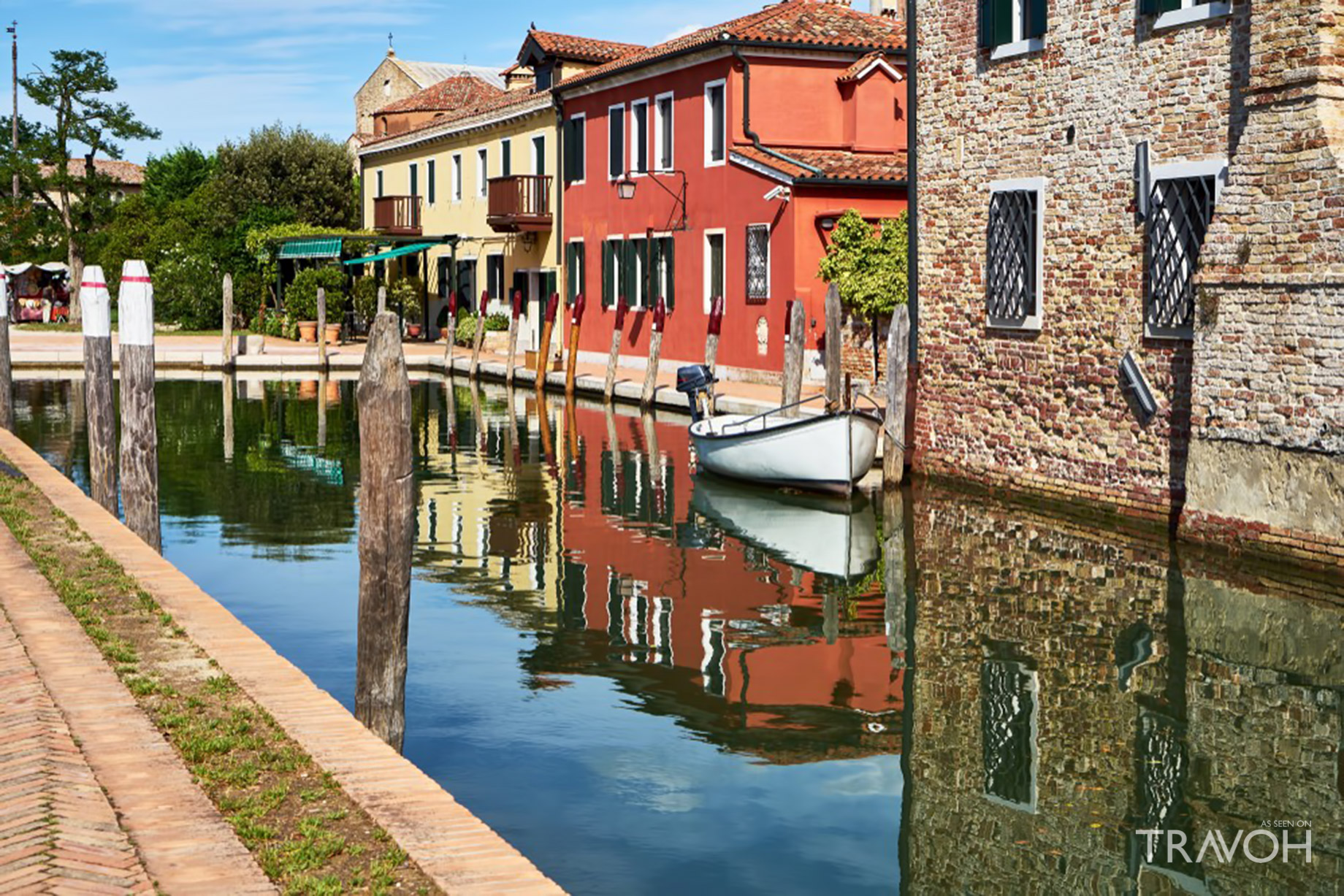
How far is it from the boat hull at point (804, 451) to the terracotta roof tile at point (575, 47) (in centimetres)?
1948

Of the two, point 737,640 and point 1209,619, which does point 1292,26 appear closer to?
point 1209,619

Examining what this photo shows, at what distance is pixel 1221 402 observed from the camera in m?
12.9

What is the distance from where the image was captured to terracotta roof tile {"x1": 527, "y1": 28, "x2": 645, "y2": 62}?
1399 inches

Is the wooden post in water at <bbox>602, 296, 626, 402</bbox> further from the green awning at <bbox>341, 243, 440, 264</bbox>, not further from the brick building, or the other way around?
the green awning at <bbox>341, 243, 440, 264</bbox>

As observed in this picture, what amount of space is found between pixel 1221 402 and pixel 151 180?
58.8 m

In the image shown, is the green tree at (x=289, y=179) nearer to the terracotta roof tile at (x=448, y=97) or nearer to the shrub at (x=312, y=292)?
the terracotta roof tile at (x=448, y=97)

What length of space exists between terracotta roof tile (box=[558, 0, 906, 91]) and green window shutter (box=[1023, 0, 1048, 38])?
11.9 metres

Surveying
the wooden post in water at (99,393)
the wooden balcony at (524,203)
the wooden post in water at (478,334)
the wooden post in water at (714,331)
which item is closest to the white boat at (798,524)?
the wooden post in water at (714,331)

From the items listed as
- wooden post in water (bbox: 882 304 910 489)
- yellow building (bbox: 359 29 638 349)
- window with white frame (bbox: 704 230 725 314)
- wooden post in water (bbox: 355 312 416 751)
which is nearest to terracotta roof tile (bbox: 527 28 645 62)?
yellow building (bbox: 359 29 638 349)

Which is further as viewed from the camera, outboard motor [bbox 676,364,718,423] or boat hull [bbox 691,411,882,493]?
outboard motor [bbox 676,364,718,423]

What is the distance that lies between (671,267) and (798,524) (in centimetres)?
1507

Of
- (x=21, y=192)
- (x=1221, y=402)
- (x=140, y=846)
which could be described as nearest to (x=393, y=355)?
(x=140, y=846)

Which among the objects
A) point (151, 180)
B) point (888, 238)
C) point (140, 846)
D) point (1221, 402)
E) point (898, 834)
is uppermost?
point (151, 180)

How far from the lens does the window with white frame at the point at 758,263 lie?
26.9 m
